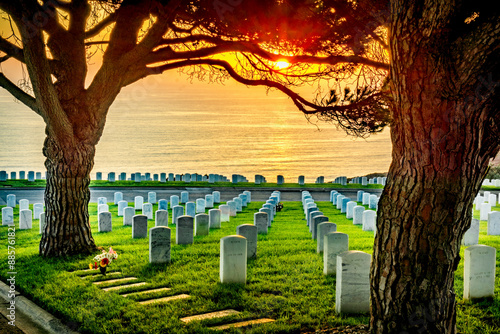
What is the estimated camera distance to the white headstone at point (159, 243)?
9.44m

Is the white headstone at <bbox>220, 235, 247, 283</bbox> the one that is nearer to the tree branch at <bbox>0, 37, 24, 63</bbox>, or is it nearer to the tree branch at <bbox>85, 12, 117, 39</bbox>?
the tree branch at <bbox>0, 37, 24, 63</bbox>

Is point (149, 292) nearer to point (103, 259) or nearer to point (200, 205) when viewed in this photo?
point (103, 259)

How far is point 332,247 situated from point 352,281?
6.05ft

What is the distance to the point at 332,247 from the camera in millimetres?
8648

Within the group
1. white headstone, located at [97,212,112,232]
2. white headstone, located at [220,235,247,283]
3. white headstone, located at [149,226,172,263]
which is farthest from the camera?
white headstone, located at [97,212,112,232]

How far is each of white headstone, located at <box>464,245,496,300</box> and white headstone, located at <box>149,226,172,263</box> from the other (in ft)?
16.7

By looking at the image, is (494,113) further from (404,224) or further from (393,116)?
(404,224)

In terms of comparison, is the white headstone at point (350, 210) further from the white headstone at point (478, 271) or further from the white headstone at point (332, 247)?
the white headstone at point (478, 271)

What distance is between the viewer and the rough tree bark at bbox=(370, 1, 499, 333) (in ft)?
16.2

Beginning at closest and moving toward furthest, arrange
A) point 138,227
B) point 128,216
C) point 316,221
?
point 316,221, point 138,227, point 128,216

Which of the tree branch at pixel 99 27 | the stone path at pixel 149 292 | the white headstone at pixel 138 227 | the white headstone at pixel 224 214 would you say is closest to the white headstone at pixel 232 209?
the white headstone at pixel 224 214

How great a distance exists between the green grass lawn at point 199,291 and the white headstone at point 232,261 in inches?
5.9

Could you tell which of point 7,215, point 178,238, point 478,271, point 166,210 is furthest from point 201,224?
point 478,271

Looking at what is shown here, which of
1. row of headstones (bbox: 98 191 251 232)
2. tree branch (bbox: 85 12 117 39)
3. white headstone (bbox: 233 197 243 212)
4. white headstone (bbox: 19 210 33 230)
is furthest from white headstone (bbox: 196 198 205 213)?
tree branch (bbox: 85 12 117 39)
